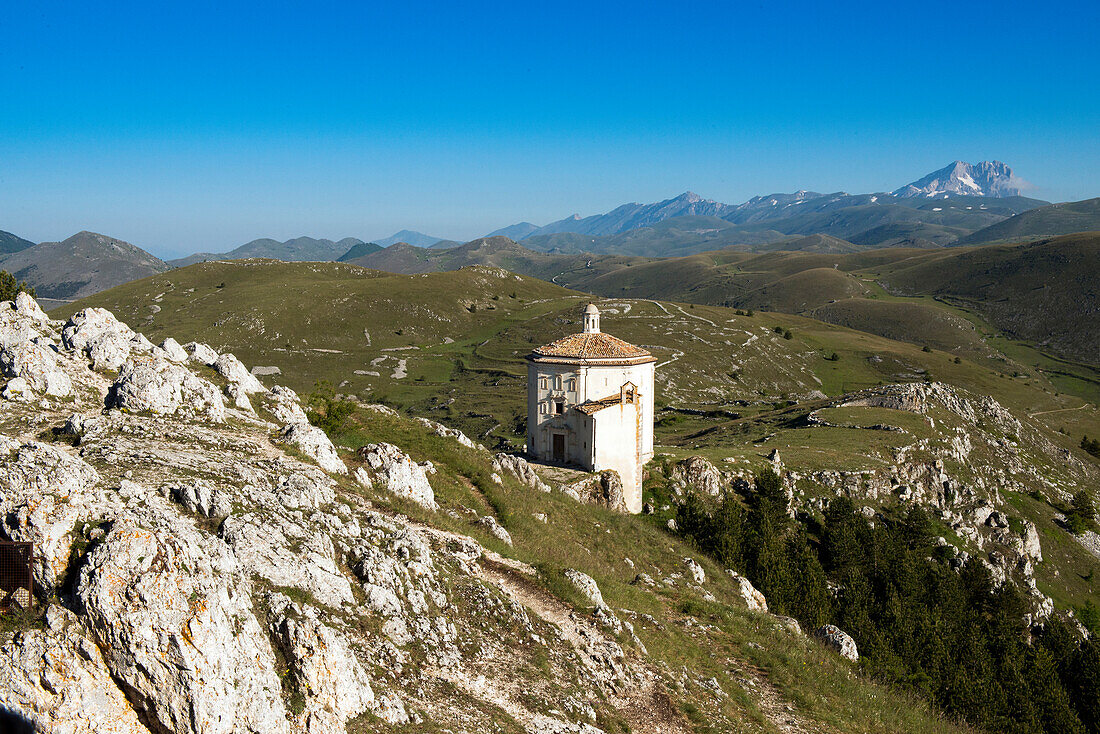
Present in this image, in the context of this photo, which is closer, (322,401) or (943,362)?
(322,401)

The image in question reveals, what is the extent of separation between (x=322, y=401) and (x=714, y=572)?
23.2 meters

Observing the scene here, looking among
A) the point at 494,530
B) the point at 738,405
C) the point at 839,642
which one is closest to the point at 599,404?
the point at 839,642

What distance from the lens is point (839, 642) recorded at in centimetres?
2880

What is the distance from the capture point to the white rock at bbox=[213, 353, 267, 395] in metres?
29.4

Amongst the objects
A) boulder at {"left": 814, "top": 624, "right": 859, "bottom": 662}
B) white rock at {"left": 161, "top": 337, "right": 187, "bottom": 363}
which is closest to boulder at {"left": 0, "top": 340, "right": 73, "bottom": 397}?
white rock at {"left": 161, "top": 337, "right": 187, "bottom": 363}

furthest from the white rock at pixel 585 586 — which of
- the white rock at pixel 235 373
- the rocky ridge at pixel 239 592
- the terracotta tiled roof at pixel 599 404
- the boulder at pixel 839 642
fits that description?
the terracotta tiled roof at pixel 599 404

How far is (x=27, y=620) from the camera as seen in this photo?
35.2ft

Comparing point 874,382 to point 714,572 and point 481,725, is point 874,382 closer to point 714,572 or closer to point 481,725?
point 714,572

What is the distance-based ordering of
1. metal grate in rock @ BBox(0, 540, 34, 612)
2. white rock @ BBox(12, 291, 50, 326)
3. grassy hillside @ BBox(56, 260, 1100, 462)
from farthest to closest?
grassy hillside @ BBox(56, 260, 1100, 462)
white rock @ BBox(12, 291, 50, 326)
metal grate in rock @ BBox(0, 540, 34, 612)

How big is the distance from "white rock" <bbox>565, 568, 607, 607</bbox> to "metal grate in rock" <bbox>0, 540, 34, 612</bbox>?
1393 cm

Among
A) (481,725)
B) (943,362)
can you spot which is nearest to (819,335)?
(943,362)

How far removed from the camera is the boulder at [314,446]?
72.2 ft

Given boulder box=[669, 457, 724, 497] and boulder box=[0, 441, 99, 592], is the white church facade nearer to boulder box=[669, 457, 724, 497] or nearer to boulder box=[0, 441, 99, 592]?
boulder box=[669, 457, 724, 497]

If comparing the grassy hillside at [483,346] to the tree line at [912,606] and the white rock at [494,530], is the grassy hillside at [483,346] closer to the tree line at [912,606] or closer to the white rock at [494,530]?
the tree line at [912,606]
